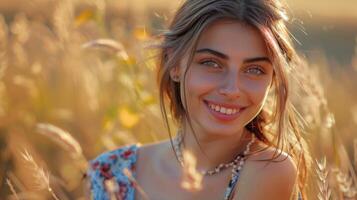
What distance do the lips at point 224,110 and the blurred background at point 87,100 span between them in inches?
9.5

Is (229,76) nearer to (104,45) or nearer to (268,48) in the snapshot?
(268,48)

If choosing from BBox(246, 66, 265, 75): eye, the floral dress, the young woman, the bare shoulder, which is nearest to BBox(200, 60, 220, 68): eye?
the young woman

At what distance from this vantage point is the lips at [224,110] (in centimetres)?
287

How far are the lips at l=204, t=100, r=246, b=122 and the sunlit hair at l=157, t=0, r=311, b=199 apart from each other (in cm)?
17

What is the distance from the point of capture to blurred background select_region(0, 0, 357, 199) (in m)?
3.40

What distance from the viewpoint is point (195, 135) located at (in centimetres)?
323

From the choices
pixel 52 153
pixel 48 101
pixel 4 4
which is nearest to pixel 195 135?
A: pixel 52 153

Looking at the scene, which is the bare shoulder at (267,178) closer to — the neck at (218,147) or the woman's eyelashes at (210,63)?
the neck at (218,147)

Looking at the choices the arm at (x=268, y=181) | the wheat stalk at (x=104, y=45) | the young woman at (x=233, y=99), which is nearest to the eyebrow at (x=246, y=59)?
the young woman at (x=233, y=99)

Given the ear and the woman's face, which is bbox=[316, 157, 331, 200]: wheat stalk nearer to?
the woman's face

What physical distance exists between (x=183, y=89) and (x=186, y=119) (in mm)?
260

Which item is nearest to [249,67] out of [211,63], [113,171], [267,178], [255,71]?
[255,71]

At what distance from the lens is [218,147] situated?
10.4 feet

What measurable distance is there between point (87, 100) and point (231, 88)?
2012 millimetres
